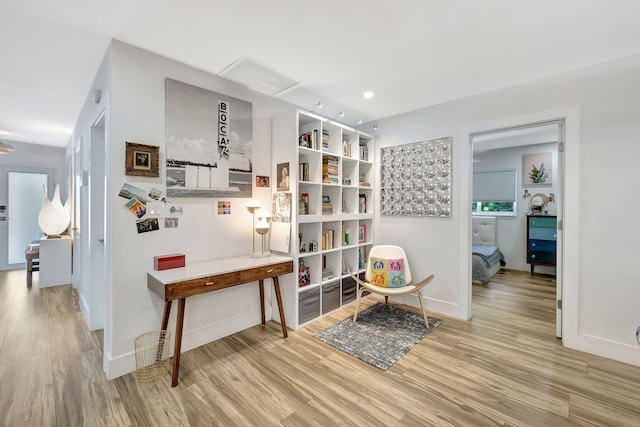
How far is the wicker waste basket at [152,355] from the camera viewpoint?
6.93 feet

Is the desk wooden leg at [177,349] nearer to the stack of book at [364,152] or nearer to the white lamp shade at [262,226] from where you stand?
the white lamp shade at [262,226]

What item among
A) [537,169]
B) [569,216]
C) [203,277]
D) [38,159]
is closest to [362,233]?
[569,216]

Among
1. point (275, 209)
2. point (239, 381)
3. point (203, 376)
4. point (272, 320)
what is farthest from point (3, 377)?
point (275, 209)

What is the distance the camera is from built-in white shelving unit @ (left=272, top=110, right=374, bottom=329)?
293cm

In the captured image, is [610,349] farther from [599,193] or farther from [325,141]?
[325,141]

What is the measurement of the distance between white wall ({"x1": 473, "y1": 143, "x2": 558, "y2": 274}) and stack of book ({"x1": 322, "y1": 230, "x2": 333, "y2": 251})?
418 cm

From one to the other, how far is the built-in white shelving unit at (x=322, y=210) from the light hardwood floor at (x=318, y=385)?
18.4 inches

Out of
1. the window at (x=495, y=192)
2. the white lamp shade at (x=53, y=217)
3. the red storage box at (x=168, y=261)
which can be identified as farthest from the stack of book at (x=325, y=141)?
the white lamp shade at (x=53, y=217)

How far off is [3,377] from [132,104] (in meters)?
2.29

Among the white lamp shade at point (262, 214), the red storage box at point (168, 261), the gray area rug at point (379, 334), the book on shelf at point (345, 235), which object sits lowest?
the gray area rug at point (379, 334)

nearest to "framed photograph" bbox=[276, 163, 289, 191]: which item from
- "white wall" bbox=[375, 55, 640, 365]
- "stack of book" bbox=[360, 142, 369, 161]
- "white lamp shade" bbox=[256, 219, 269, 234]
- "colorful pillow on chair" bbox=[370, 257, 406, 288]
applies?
"white lamp shade" bbox=[256, 219, 269, 234]

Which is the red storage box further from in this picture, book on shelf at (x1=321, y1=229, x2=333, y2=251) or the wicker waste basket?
book on shelf at (x1=321, y1=229, x2=333, y2=251)

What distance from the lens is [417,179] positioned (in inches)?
138

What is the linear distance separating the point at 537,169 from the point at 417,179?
345 cm
